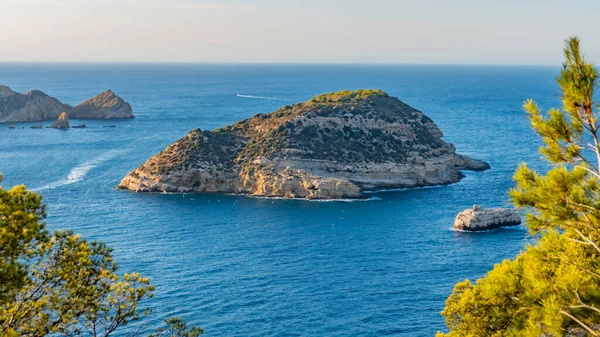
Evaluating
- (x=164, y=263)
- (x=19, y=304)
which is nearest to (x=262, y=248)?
(x=164, y=263)

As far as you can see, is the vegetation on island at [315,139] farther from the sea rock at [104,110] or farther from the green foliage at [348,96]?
the sea rock at [104,110]

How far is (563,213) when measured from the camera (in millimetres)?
14531

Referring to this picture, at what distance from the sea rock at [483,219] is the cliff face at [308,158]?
63.2 feet

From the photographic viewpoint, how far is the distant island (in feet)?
598

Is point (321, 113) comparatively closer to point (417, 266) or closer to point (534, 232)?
point (417, 266)

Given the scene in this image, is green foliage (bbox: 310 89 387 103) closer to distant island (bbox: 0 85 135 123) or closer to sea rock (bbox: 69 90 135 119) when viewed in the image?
sea rock (bbox: 69 90 135 119)

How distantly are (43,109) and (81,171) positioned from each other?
89.3 metres

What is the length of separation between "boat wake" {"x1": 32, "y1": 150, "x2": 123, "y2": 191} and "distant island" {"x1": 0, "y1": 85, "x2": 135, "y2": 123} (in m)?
64.6

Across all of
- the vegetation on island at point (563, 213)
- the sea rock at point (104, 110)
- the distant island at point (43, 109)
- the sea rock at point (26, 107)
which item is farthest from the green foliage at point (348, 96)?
the vegetation on island at point (563, 213)

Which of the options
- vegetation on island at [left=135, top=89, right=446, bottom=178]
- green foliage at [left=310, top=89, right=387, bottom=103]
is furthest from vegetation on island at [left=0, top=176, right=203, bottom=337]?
green foliage at [left=310, top=89, right=387, bottom=103]

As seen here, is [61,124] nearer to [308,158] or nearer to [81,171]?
[81,171]

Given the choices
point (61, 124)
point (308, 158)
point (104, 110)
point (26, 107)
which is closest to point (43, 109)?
point (26, 107)

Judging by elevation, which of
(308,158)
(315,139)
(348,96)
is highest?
(348,96)

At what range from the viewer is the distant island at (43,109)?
598 ft
